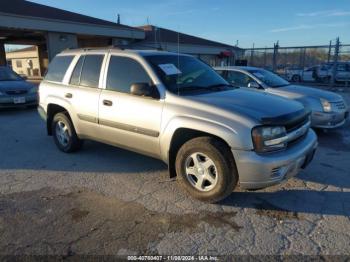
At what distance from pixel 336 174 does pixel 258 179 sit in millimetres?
2017

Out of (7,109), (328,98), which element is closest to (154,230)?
(328,98)

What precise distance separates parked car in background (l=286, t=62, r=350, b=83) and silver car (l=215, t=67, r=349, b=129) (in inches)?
441

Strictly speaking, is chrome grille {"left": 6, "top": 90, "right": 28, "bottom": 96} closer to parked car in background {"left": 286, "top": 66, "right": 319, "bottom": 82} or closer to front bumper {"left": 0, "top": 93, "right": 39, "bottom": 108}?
front bumper {"left": 0, "top": 93, "right": 39, "bottom": 108}

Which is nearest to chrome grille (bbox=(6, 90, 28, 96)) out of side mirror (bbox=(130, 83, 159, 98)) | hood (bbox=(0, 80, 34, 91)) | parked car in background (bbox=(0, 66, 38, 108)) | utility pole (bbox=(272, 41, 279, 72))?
parked car in background (bbox=(0, 66, 38, 108))

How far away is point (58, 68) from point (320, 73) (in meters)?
18.4

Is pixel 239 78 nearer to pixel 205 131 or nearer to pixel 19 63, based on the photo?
pixel 205 131

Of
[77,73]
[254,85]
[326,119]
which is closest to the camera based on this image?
[77,73]

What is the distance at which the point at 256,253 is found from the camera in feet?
9.73

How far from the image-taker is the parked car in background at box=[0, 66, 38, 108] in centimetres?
1027

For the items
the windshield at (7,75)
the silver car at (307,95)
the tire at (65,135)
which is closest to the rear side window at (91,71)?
the tire at (65,135)

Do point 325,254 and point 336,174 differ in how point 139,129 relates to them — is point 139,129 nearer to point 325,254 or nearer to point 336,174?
point 325,254

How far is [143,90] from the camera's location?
4.15 m

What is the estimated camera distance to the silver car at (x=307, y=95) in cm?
716

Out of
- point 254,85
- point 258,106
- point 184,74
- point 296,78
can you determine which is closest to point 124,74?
point 184,74
